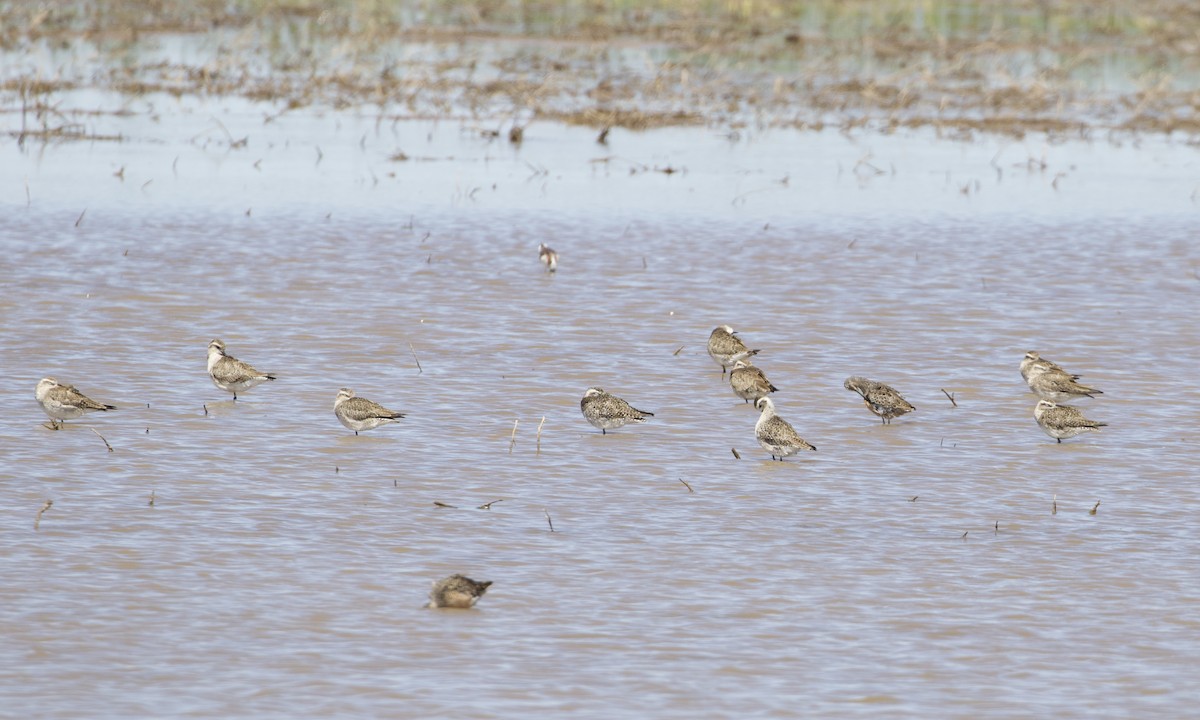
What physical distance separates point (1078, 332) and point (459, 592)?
10403 mm

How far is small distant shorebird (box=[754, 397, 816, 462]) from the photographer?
12383 mm

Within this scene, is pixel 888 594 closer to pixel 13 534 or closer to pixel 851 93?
pixel 13 534

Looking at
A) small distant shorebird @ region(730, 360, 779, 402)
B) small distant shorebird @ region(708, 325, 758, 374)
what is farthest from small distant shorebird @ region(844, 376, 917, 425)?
small distant shorebird @ region(708, 325, 758, 374)

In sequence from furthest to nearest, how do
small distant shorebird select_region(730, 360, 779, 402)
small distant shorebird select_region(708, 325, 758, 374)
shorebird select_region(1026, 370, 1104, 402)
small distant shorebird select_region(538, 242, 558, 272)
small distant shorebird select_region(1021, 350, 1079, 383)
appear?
small distant shorebird select_region(538, 242, 558, 272) → small distant shorebird select_region(708, 325, 758, 374) → small distant shorebird select_region(1021, 350, 1079, 383) → shorebird select_region(1026, 370, 1104, 402) → small distant shorebird select_region(730, 360, 779, 402)

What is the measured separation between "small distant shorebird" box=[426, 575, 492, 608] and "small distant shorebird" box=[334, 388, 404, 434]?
378 cm

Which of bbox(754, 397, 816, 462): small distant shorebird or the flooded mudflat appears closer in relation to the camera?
the flooded mudflat

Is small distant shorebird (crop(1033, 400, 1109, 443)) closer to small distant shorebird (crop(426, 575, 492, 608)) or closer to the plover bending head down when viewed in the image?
small distant shorebird (crop(426, 575, 492, 608))

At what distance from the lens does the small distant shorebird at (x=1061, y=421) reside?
13.1 metres

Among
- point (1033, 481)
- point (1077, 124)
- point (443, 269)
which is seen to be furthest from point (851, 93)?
point (1033, 481)

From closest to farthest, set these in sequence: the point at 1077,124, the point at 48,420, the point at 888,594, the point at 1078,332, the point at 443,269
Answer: the point at 888,594, the point at 48,420, the point at 1078,332, the point at 443,269, the point at 1077,124

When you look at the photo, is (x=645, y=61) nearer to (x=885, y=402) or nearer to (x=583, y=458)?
(x=885, y=402)

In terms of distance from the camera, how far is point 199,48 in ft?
133

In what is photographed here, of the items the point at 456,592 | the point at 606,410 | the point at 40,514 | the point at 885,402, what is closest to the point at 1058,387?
the point at 885,402

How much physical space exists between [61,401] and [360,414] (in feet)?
7.07
